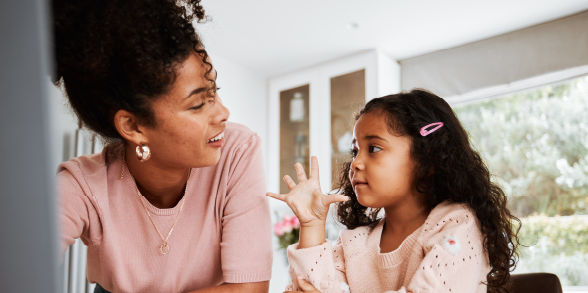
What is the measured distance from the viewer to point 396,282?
109 centimetres

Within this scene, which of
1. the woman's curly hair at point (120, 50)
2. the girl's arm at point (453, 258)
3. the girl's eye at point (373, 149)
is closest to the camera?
the woman's curly hair at point (120, 50)

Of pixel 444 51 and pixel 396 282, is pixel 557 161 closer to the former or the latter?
pixel 444 51

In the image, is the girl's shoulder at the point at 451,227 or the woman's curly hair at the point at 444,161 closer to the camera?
the girl's shoulder at the point at 451,227

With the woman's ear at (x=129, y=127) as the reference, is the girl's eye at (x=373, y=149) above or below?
below

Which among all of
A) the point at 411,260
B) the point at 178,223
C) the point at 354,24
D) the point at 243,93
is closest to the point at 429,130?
the point at 411,260

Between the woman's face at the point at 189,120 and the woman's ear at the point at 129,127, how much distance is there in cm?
2

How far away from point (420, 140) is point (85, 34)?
85 cm

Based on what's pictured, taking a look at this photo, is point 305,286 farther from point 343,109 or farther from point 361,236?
point 343,109

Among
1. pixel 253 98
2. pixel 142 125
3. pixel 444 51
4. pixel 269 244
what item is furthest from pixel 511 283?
pixel 253 98

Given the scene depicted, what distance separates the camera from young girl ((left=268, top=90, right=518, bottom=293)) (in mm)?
996

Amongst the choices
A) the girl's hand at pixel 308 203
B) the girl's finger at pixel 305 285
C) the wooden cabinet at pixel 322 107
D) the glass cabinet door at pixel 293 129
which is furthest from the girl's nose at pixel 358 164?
the glass cabinet door at pixel 293 129

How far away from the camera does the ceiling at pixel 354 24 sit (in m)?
2.62

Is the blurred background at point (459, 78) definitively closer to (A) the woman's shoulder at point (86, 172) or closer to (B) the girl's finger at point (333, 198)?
(A) the woman's shoulder at point (86, 172)

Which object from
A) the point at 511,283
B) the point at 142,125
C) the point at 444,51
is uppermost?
the point at 444,51
